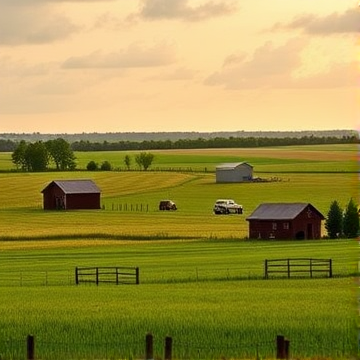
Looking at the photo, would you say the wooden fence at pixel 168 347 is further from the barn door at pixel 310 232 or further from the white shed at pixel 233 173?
the white shed at pixel 233 173

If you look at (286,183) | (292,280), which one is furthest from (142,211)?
(292,280)

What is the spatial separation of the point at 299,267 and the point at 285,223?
29.8 m

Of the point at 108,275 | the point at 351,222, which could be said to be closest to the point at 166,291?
the point at 108,275

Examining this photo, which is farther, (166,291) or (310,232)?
(310,232)

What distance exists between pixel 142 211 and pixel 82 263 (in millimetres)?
54292

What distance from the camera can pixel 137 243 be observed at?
81.2 m


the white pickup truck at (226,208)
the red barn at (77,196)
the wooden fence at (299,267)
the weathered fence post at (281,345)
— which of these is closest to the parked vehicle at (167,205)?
the white pickup truck at (226,208)

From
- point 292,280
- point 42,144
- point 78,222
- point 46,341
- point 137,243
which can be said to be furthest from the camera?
point 42,144

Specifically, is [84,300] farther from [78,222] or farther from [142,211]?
[142,211]

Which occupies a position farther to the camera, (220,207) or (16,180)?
(16,180)

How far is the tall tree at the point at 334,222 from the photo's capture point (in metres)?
84.7

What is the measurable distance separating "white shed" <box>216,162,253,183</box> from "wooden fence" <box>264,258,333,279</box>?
3798 inches

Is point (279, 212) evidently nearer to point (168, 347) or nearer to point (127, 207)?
point (127, 207)

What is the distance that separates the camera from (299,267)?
58188mm
